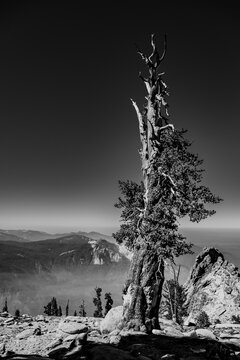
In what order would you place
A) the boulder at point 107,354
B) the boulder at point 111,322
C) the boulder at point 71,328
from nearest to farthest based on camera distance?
the boulder at point 107,354 → the boulder at point 71,328 → the boulder at point 111,322

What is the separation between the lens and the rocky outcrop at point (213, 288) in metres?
78.6

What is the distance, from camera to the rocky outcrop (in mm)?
78625

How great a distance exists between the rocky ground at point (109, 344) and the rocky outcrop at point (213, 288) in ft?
182

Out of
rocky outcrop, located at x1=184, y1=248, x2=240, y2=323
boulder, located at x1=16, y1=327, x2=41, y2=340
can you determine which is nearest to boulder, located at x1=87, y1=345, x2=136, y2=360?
boulder, located at x1=16, y1=327, x2=41, y2=340

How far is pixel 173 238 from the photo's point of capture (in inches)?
738

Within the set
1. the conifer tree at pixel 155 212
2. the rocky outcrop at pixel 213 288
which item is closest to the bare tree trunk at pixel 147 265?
the conifer tree at pixel 155 212

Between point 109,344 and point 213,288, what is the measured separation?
8717 cm

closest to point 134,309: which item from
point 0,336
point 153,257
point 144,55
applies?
point 153,257

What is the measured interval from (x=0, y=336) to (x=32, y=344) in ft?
9.42

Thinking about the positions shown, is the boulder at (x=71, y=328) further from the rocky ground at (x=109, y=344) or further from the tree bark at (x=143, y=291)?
the tree bark at (x=143, y=291)

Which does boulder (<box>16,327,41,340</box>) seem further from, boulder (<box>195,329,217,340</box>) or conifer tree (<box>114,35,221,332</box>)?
boulder (<box>195,329,217,340</box>)

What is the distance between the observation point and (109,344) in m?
14.6

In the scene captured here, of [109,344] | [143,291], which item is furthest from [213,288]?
[109,344]

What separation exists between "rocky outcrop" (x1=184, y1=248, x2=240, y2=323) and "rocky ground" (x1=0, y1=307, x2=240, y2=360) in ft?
182
